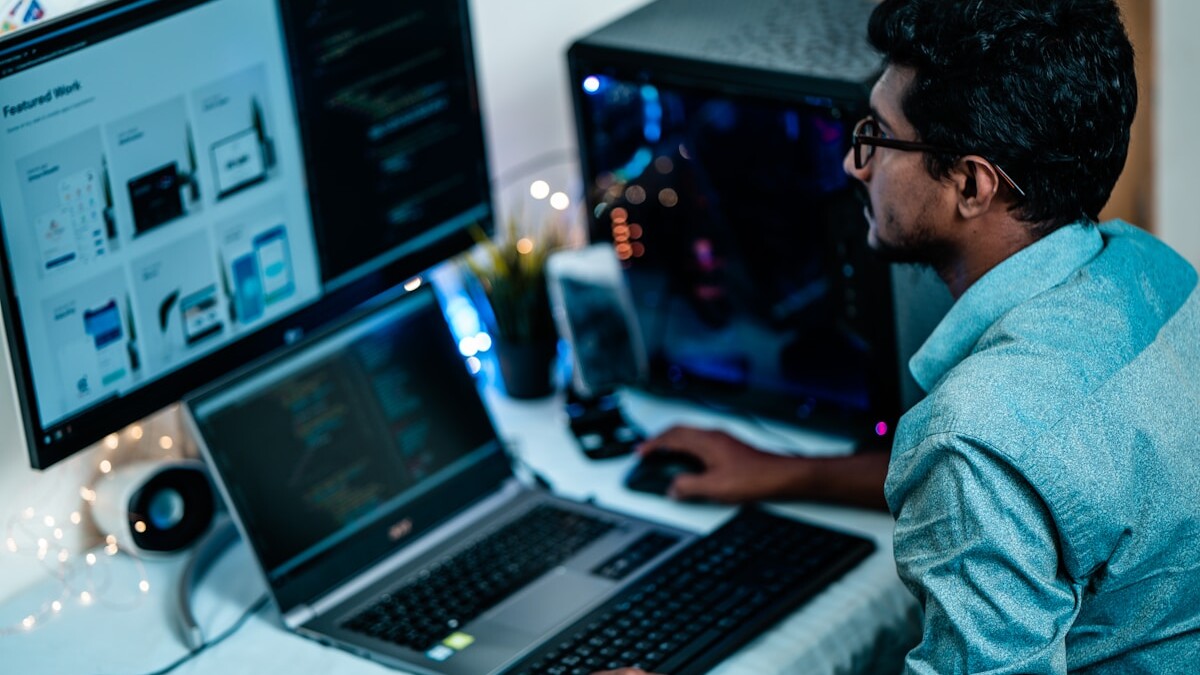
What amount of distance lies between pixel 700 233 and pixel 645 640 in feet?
2.02

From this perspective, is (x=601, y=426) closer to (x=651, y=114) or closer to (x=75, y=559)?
(x=651, y=114)

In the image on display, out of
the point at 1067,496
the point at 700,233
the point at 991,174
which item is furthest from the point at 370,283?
the point at 1067,496

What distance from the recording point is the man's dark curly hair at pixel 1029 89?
1160mm

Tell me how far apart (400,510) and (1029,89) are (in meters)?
0.74

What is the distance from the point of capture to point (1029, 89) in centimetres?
116

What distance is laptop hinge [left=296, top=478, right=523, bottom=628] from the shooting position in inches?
57.0

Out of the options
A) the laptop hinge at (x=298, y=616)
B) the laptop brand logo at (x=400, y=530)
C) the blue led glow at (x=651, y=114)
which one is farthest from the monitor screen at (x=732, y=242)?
the laptop hinge at (x=298, y=616)

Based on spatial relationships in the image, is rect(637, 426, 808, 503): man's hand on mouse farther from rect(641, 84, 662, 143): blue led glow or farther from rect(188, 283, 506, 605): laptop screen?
rect(641, 84, 662, 143): blue led glow

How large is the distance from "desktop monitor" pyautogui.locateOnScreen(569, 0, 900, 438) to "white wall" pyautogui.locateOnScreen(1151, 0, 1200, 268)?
3.77ft

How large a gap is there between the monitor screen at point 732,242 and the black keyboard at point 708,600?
0.73 ft

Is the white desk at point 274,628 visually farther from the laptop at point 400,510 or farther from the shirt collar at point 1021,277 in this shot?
the shirt collar at point 1021,277

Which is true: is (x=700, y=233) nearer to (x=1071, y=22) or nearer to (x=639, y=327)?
(x=639, y=327)

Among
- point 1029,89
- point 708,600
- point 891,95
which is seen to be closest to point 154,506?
point 708,600

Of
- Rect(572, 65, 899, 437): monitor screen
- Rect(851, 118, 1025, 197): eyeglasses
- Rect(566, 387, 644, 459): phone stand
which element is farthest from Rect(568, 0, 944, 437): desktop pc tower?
Rect(851, 118, 1025, 197): eyeglasses
